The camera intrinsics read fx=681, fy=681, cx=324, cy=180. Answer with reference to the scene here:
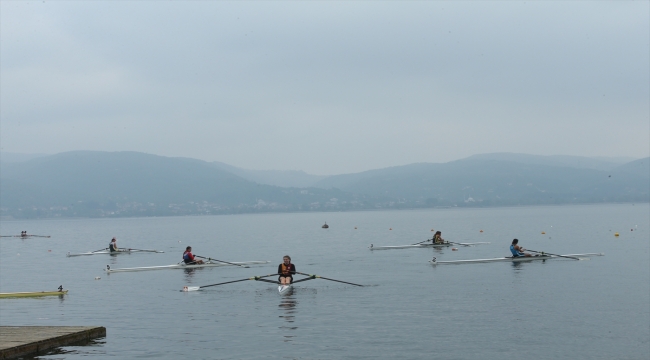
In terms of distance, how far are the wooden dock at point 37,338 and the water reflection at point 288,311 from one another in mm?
5395

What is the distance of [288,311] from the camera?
2489 centimetres

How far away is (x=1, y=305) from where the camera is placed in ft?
88.7

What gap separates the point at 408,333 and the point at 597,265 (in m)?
25.3

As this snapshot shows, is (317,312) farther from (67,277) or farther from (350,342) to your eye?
(67,277)

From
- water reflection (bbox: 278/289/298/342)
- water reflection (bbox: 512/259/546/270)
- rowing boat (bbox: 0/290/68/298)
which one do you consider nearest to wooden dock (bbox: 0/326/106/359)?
water reflection (bbox: 278/289/298/342)

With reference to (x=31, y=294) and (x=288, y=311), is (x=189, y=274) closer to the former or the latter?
(x=31, y=294)

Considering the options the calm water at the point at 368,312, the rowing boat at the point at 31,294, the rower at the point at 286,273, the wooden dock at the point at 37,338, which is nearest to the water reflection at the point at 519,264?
the calm water at the point at 368,312

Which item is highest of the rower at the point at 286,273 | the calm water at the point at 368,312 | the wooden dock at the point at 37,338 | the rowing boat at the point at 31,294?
the rower at the point at 286,273

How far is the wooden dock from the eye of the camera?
15.3m

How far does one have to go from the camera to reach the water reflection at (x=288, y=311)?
66.9 feet

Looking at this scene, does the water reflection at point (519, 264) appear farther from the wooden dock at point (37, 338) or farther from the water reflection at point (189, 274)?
the wooden dock at point (37, 338)

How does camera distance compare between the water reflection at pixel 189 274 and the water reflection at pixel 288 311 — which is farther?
the water reflection at pixel 189 274

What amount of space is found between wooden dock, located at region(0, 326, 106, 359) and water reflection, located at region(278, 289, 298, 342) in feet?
17.7

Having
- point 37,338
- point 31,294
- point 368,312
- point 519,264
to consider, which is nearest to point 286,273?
point 368,312
